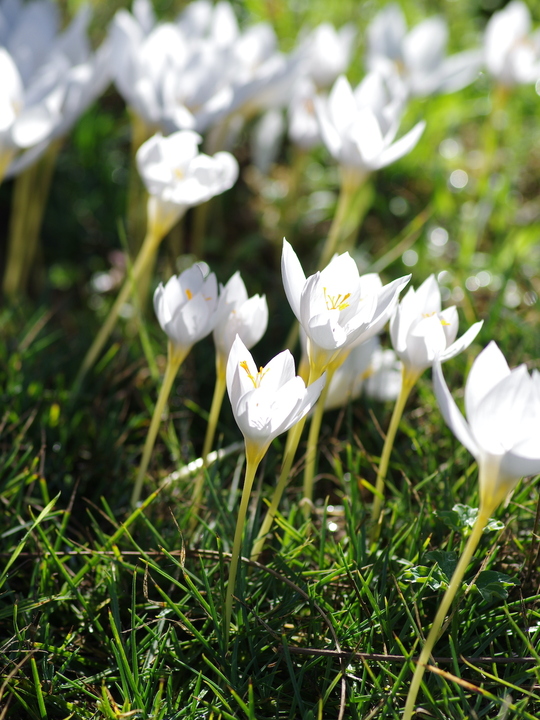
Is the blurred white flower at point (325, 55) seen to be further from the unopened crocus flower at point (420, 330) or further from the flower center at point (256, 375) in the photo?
the flower center at point (256, 375)

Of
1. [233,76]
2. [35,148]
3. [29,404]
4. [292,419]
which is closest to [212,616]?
[292,419]

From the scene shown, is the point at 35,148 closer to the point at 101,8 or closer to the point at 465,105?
the point at 101,8

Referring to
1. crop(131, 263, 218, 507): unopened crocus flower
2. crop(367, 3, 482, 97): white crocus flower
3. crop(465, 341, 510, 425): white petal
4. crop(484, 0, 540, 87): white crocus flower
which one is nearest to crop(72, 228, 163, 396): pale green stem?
crop(131, 263, 218, 507): unopened crocus flower

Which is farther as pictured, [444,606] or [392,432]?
[392,432]

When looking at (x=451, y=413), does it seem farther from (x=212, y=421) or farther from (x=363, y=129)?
(x=363, y=129)

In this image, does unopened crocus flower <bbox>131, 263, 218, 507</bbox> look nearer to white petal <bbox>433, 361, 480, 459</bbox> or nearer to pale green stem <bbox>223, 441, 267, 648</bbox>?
pale green stem <bbox>223, 441, 267, 648</bbox>

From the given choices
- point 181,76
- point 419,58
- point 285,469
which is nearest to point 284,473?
point 285,469
